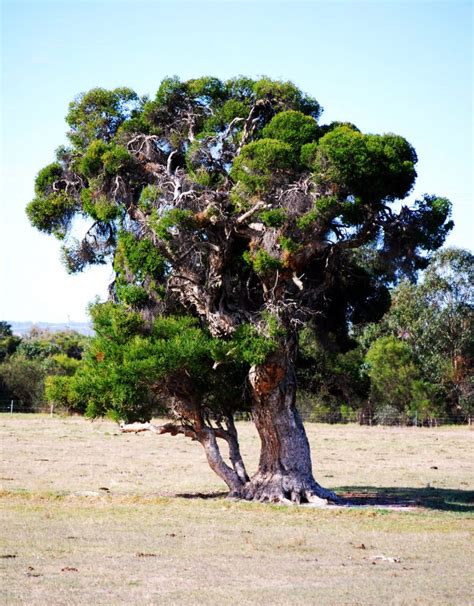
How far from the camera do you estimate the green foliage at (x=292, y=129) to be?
24406mm

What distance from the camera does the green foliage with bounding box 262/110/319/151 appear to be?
24.4m

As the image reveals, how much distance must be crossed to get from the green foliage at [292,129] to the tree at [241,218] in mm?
36

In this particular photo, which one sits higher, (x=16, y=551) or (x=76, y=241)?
(x=76, y=241)

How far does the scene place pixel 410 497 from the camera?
2789 cm

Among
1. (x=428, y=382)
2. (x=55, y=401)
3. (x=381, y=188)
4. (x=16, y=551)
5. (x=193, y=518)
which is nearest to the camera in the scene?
(x=16, y=551)

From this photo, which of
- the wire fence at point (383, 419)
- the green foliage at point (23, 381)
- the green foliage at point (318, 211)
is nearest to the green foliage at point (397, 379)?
the wire fence at point (383, 419)

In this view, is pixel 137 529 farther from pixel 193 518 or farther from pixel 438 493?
pixel 438 493

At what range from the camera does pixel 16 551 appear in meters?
16.3

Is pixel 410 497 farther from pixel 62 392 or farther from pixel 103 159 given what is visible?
pixel 103 159

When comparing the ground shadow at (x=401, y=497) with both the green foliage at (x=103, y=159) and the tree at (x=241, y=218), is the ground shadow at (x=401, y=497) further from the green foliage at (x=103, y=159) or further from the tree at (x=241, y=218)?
the green foliage at (x=103, y=159)

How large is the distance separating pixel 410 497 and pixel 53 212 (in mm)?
13040

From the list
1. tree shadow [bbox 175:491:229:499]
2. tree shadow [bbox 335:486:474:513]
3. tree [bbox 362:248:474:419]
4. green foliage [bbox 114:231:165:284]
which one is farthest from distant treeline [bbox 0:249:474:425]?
green foliage [bbox 114:231:165:284]

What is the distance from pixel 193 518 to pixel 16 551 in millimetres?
5939

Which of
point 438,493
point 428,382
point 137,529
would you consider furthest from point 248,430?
point 137,529
